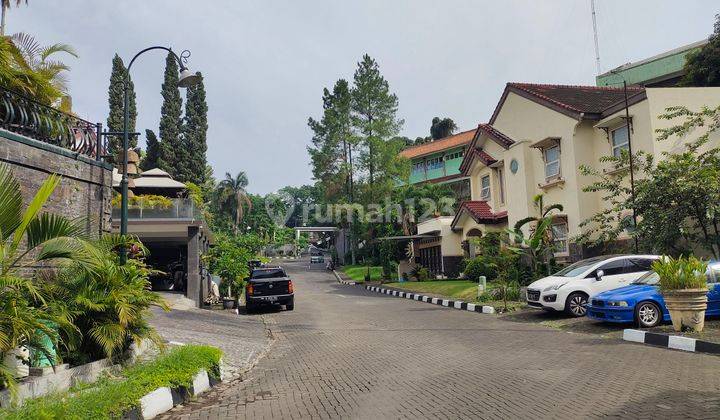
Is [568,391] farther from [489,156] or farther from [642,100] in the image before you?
[489,156]

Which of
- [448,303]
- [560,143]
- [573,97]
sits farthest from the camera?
[573,97]

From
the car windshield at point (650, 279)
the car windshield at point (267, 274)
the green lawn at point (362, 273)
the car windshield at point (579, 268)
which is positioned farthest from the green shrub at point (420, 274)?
the car windshield at point (650, 279)

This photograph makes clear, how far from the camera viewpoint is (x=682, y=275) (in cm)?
1021

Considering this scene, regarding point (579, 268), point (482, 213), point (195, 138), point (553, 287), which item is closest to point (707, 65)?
point (482, 213)

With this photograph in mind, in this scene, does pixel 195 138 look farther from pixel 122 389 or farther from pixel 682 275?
pixel 122 389

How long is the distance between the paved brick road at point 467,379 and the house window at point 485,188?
16.9 metres

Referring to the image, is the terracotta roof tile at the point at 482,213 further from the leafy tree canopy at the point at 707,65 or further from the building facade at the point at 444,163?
the building facade at the point at 444,163

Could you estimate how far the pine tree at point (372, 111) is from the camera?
42.2 meters

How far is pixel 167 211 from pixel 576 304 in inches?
577

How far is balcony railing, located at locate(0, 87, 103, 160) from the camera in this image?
392 inches

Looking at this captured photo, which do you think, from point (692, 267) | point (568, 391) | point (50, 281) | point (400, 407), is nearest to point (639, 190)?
point (692, 267)

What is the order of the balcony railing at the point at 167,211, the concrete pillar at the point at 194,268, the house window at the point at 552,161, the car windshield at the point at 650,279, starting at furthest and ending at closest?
the house window at the point at 552,161 → the concrete pillar at the point at 194,268 → the balcony railing at the point at 167,211 → the car windshield at the point at 650,279

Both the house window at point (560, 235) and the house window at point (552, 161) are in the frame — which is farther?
the house window at point (552, 161)

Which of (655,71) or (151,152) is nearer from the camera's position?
(655,71)
